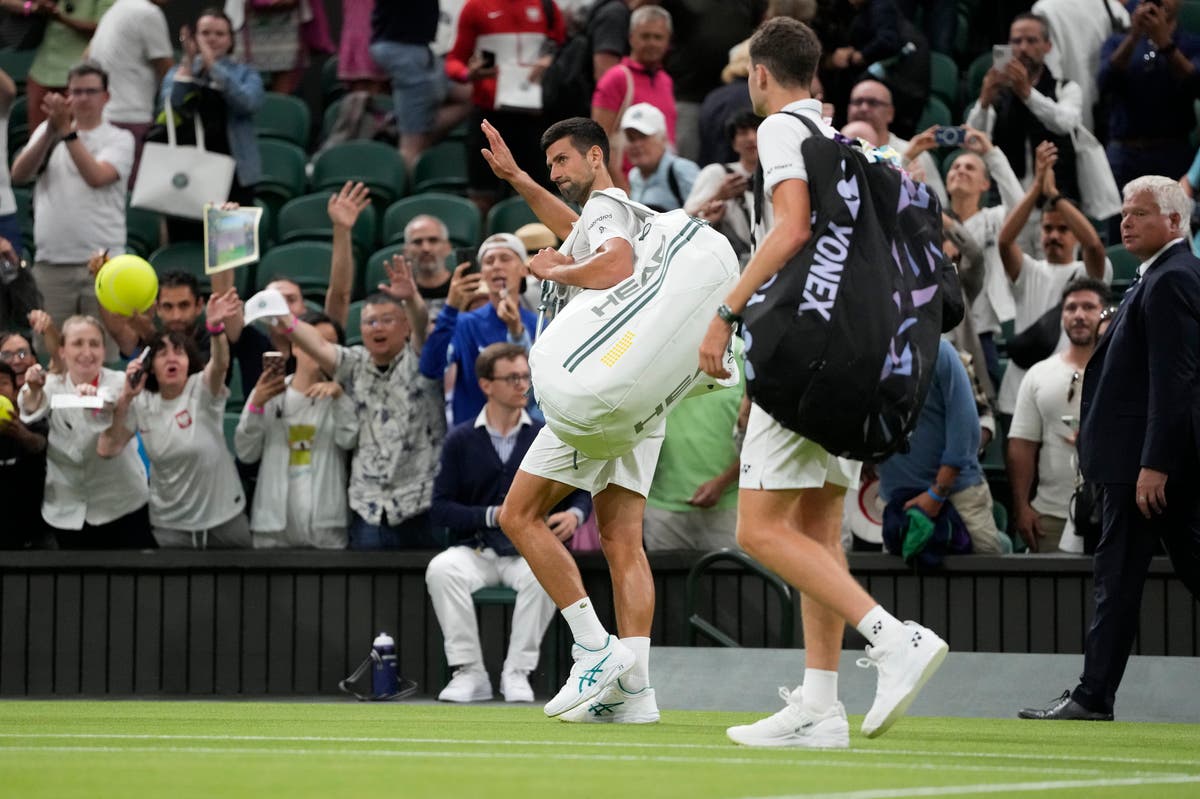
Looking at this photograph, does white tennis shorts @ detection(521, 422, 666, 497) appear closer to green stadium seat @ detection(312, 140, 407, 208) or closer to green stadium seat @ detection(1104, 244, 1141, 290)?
green stadium seat @ detection(1104, 244, 1141, 290)

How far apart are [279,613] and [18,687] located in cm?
143

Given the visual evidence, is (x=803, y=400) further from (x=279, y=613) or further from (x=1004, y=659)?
(x=279, y=613)

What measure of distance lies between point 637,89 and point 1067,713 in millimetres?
6008

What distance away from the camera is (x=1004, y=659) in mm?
8094

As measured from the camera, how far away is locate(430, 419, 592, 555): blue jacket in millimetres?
9422

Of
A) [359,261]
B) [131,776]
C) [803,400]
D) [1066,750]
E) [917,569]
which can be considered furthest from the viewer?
[359,261]

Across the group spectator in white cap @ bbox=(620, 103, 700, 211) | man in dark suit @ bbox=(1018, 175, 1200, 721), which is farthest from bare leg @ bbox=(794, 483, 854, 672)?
spectator in white cap @ bbox=(620, 103, 700, 211)

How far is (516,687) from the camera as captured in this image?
9.14 meters

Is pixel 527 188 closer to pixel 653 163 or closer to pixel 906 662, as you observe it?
pixel 906 662

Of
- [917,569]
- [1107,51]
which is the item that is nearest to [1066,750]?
[917,569]

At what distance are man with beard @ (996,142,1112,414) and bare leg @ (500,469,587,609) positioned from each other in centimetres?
435

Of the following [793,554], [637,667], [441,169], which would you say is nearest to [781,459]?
[793,554]

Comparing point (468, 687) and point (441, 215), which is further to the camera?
point (441, 215)

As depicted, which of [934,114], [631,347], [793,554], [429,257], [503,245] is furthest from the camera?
[934,114]
